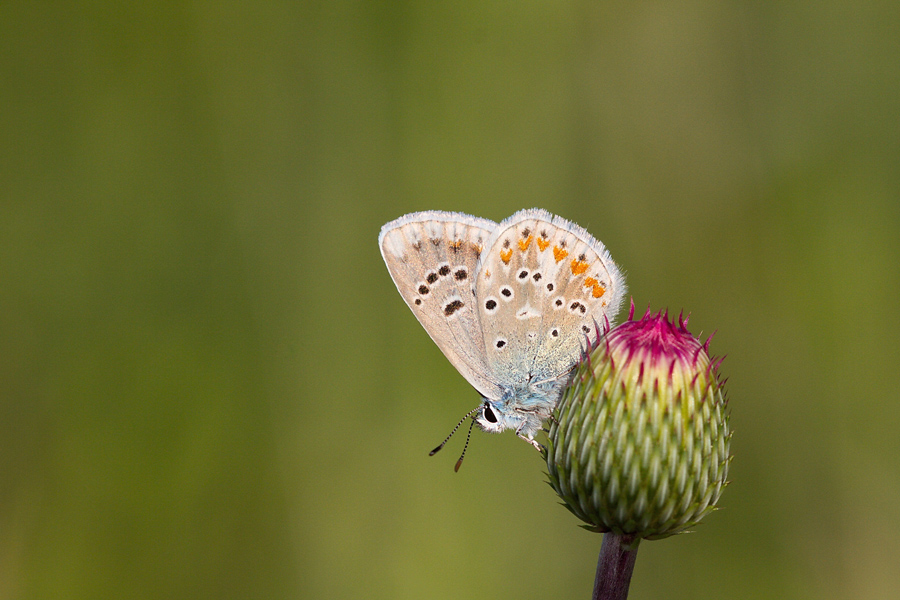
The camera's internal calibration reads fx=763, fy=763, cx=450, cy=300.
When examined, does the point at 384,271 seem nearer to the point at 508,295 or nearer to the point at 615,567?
the point at 508,295

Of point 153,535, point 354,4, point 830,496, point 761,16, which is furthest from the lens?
point 761,16

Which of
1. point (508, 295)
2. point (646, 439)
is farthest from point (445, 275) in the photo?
point (646, 439)

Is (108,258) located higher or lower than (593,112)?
lower

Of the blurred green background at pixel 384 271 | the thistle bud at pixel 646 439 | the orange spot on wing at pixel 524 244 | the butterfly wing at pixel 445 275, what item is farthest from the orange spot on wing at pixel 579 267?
the blurred green background at pixel 384 271

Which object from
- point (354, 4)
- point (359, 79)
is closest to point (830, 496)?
point (359, 79)

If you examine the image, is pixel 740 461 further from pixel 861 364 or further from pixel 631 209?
pixel 631 209

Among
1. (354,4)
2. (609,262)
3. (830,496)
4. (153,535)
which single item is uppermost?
(354,4)

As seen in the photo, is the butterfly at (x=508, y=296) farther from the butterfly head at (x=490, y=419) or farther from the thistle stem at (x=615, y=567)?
the thistle stem at (x=615, y=567)

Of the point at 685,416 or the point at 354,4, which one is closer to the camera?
the point at 685,416
